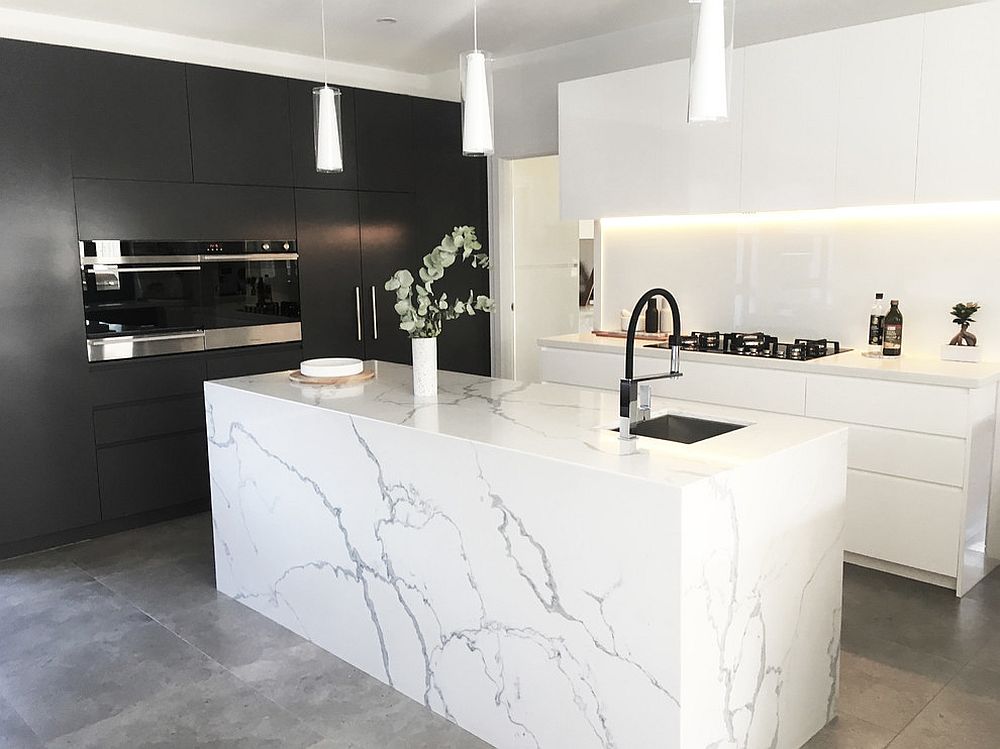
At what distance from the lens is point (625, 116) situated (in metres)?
4.43

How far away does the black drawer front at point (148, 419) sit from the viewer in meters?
4.27

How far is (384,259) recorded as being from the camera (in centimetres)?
541

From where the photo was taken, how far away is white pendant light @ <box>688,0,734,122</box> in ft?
7.18

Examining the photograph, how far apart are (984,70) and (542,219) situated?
3361 mm

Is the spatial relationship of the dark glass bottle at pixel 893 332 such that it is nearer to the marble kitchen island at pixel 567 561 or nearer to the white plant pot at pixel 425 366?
the marble kitchen island at pixel 567 561

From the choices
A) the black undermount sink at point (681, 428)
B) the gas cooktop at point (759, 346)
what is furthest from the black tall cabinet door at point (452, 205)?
the black undermount sink at point (681, 428)

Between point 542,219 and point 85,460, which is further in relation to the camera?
point 542,219

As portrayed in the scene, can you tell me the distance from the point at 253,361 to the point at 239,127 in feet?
4.31

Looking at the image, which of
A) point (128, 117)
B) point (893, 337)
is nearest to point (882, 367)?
point (893, 337)

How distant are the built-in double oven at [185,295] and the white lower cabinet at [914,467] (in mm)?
2796

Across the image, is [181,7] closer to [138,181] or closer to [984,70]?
[138,181]

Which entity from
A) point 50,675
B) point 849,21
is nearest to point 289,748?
point 50,675

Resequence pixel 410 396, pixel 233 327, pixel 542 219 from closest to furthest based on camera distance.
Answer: pixel 410 396 < pixel 233 327 < pixel 542 219

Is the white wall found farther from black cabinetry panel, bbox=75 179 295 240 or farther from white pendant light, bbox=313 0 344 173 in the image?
white pendant light, bbox=313 0 344 173
